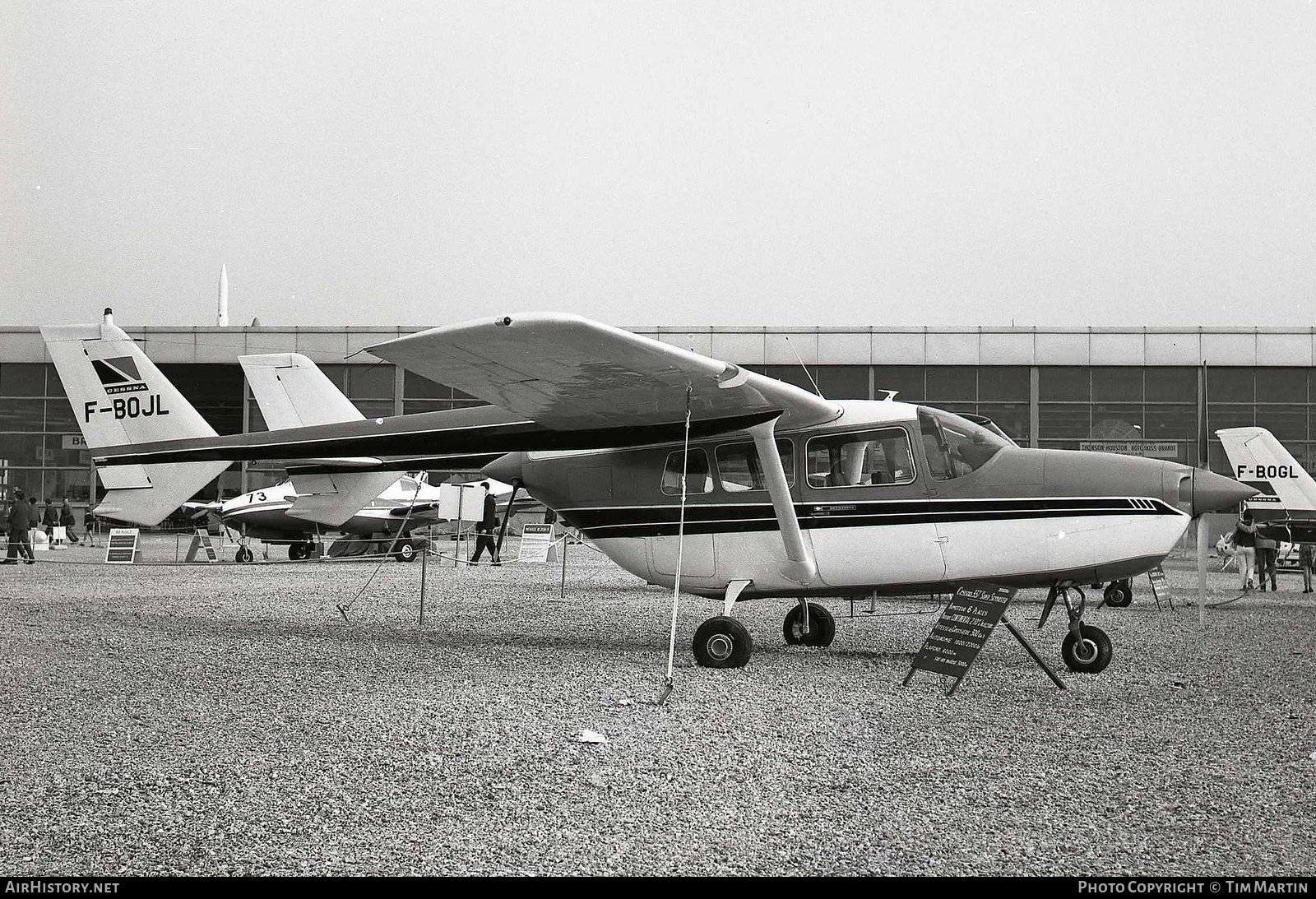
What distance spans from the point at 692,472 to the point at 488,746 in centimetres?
430

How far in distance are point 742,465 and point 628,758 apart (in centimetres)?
426

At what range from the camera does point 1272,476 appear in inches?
811

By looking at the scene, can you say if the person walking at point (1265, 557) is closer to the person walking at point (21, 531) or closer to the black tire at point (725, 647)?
the black tire at point (725, 647)

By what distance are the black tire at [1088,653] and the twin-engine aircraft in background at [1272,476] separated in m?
14.4

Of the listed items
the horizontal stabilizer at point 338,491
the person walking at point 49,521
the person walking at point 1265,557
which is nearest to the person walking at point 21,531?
the person walking at point 49,521

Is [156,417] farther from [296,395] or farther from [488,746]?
[488,746]

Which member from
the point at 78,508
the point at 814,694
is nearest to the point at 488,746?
the point at 814,694

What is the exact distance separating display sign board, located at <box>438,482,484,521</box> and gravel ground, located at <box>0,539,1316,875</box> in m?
3.82

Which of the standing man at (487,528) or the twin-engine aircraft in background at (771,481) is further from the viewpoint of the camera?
the standing man at (487,528)

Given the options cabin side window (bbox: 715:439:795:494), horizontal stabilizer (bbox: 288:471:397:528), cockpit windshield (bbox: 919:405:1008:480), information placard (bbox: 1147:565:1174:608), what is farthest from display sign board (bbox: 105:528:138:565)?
information placard (bbox: 1147:565:1174:608)

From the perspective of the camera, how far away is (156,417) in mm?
10711

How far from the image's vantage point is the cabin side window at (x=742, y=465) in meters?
8.68

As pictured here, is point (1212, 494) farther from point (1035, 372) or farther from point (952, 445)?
point (1035, 372)

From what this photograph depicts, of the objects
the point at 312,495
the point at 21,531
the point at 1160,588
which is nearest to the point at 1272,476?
the point at 1160,588
